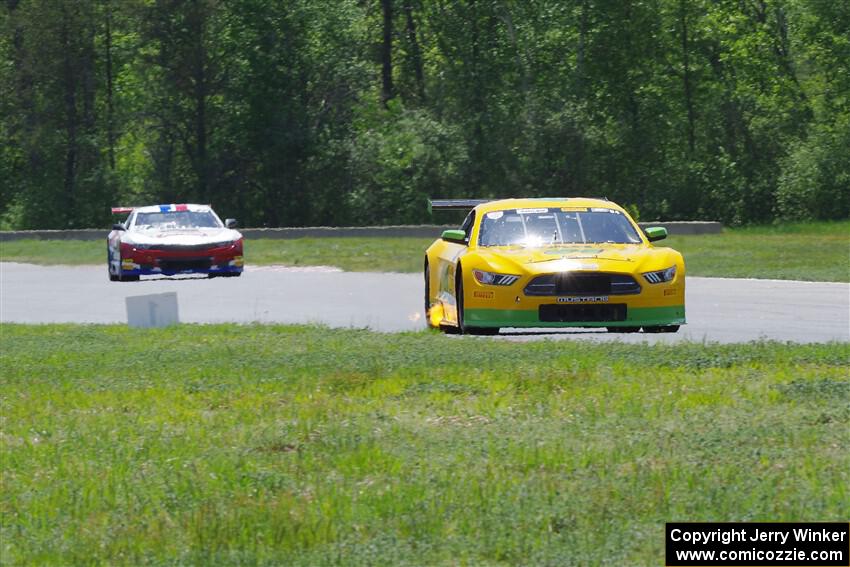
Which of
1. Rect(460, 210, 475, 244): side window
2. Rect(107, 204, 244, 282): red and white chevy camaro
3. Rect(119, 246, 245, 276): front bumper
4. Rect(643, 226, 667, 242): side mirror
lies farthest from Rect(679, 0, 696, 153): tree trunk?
Rect(643, 226, 667, 242): side mirror

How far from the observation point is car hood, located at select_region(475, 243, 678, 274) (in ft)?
49.4

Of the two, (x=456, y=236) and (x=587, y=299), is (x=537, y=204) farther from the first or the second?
(x=587, y=299)

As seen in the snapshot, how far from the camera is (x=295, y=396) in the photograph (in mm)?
11102

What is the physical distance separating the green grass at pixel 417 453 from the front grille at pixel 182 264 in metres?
13.7

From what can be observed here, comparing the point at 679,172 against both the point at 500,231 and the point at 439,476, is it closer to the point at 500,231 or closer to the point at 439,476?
the point at 500,231

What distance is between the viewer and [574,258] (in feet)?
49.9

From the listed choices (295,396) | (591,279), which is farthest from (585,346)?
(295,396)

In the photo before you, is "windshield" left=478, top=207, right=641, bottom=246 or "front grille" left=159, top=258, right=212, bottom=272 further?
"front grille" left=159, top=258, right=212, bottom=272

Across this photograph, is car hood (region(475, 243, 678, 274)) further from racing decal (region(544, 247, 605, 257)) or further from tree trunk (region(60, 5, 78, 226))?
tree trunk (region(60, 5, 78, 226))

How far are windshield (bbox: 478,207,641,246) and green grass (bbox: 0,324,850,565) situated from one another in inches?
101

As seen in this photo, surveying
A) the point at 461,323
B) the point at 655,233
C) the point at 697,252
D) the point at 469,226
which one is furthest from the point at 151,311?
the point at 697,252

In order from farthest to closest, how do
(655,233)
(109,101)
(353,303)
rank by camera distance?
(109,101) → (353,303) → (655,233)

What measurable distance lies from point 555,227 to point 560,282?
4.90 feet

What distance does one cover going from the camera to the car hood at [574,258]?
1505 centimetres
